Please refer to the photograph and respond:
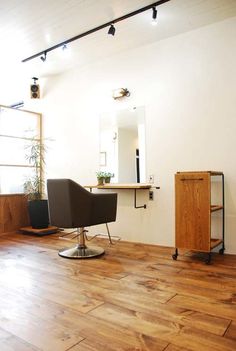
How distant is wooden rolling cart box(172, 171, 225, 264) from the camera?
2738 millimetres

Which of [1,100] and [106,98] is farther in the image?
[1,100]

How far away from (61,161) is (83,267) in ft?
7.75

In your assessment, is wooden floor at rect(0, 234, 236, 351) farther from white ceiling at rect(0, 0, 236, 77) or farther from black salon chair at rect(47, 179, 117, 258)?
white ceiling at rect(0, 0, 236, 77)

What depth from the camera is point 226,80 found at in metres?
3.12

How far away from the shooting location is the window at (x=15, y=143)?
4473 millimetres

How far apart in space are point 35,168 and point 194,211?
305 centimetres

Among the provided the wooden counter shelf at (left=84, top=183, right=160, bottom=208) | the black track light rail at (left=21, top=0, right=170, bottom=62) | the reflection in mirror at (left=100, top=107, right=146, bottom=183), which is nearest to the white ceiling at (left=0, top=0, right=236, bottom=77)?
the black track light rail at (left=21, top=0, right=170, bottom=62)

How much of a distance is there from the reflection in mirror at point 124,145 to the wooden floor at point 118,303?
120 cm

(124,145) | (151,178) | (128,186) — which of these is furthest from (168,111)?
(128,186)

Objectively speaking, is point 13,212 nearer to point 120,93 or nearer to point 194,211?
point 120,93

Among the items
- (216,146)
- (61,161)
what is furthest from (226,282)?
(61,161)

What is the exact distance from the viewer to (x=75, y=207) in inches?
111

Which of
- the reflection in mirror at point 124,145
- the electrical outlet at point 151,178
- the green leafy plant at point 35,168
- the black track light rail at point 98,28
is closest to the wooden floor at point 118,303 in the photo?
the electrical outlet at point 151,178

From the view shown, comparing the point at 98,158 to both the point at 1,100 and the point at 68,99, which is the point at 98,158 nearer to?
the point at 68,99
